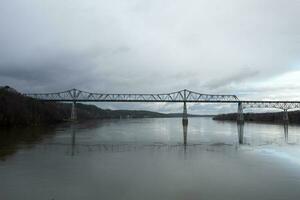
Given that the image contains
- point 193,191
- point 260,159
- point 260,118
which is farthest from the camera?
point 260,118

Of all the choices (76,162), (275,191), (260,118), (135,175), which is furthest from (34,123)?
(260,118)

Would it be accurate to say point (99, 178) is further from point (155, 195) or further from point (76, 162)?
point (76, 162)

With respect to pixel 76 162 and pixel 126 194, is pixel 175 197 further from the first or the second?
pixel 76 162

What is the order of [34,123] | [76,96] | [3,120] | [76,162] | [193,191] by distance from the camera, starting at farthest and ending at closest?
[76,96]
[34,123]
[3,120]
[76,162]
[193,191]

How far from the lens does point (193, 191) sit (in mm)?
15086

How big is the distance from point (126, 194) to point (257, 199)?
5.90 metres

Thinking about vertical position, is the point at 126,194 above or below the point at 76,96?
below

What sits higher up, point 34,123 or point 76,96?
point 76,96

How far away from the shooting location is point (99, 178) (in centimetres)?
1767

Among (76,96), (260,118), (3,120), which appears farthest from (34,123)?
(260,118)

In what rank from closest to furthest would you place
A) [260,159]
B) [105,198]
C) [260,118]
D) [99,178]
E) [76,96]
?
[105,198]
[99,178]
[260,159]
[76,96]
[260,118]

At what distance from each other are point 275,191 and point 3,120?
72.5 m

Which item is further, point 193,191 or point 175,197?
point 193,191

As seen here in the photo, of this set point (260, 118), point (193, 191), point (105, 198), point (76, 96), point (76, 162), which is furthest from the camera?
point (260, 118)
